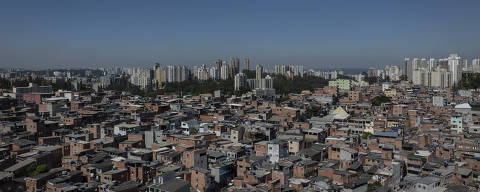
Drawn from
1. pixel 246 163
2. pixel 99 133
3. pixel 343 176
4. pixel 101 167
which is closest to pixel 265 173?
pixel 246 163

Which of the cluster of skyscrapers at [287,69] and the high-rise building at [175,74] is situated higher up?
the cluster of skyscrapers at [287,69]

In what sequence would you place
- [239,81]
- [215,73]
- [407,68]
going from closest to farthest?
[239,81], [215,73], [407,68]

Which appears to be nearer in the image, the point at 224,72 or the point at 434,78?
the point at 434,78

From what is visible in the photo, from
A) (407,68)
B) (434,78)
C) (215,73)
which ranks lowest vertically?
(434,78)

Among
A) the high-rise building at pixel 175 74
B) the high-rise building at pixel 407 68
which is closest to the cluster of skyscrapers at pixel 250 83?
the high-rise building at pixel 175 74

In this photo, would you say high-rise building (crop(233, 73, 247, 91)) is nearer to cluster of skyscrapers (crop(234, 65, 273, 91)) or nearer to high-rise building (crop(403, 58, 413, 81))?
cluster of skyscrapers (crop(234, 65, 273, 91))

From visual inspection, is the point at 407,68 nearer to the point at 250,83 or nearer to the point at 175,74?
the point at 250,83

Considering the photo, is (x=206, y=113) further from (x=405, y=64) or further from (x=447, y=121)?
(x=405, y=64)

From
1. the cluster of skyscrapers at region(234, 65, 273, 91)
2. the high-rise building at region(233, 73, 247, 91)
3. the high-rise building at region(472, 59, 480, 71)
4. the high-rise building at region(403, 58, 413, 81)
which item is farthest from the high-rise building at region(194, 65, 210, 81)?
the high-rise building at region(472, 59, 480, 71)

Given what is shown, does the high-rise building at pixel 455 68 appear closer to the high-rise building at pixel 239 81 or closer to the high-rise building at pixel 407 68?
the high-rise building at pixel 407 68

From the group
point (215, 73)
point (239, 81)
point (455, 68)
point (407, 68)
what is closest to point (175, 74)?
point (215, 73)

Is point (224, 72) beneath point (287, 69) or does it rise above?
beneath
